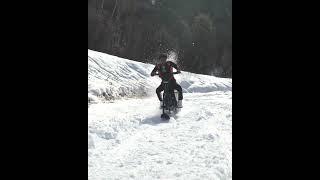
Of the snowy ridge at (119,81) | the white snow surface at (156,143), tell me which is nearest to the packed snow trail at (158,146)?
the white snow surface at (156,143)

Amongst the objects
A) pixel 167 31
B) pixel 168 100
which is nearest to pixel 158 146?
pixel 168 100

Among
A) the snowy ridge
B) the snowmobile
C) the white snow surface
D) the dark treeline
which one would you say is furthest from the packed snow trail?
the dark treeline

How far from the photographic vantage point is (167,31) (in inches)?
1586

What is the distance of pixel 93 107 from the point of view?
11406 mm

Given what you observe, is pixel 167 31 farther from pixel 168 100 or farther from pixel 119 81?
pixel 168 100

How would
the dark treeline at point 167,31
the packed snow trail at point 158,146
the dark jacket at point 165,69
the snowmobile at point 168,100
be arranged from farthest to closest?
the dark treeline at point 167,31, the snowmobile at point 168,100, the dark jacket at point 165,69, the packed snow trail at point 158,146

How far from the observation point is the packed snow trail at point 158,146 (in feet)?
17.4

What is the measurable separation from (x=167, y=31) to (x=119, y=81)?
23719 millimetres

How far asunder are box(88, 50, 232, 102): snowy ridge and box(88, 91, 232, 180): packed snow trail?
355cm

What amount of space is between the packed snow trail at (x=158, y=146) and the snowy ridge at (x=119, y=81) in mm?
3548

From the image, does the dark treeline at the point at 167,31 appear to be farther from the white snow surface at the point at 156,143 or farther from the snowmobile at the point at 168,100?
the snowmobile at the point at 168,100

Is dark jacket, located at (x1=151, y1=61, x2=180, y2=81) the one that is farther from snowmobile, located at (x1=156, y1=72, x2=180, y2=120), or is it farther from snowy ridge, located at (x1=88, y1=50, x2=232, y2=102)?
snowy ridge, located at (x1=88, y1=50, x2=232, y2=102)

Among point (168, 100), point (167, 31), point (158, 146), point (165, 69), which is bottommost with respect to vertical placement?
point (158, 146)
